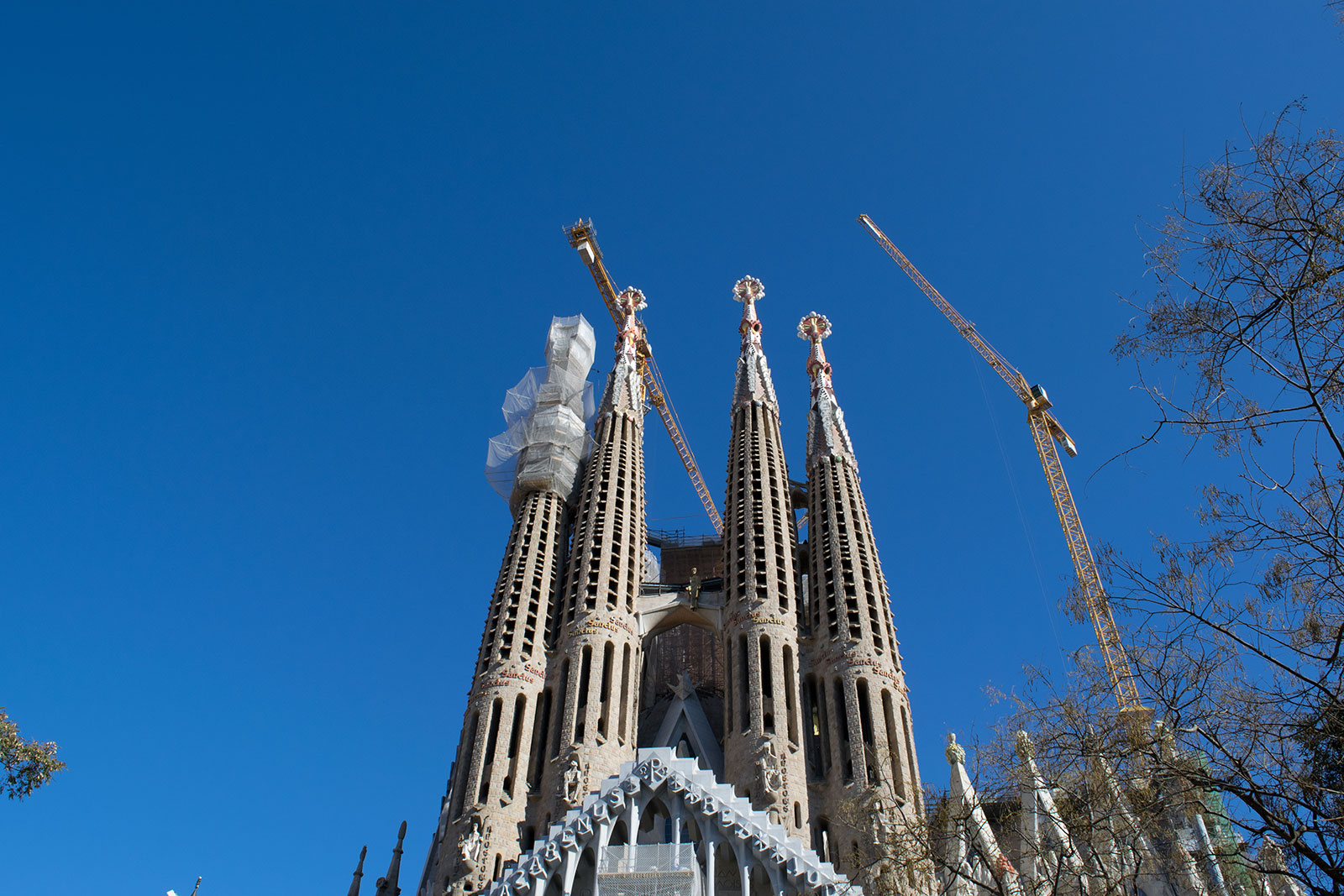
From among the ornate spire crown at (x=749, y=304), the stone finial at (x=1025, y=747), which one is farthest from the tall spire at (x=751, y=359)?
the stone finial at (x=1025, y=747)

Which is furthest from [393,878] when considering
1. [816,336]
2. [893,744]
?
[816,336]

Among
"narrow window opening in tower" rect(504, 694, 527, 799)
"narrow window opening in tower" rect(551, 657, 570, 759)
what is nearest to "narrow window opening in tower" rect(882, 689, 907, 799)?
"narrow window opening in tower" rect(551, 657, 570, 759)

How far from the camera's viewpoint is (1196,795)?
27.0 ft

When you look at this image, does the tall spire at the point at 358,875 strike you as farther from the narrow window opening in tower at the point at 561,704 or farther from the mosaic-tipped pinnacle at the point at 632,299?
the mosaic-tipped pinnacle at the point at 632,299

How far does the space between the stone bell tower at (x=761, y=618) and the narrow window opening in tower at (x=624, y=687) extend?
332 centimetres

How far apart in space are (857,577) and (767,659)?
4.32 meters

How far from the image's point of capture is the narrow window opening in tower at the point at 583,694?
99.7ft

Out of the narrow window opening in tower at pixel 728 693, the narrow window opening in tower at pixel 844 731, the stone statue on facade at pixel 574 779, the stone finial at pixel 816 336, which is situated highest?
the stone finial at pixel 816 336

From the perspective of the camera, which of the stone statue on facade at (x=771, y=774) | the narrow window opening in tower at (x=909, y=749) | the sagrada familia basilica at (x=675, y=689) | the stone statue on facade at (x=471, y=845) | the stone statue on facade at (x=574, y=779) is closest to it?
the sagrada familia basilica at (x=675, y=689)

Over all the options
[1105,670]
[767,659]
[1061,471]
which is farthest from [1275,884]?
[1061,471]

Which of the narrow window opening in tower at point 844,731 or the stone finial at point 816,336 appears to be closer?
the narrow window opening in tower at point 844,731

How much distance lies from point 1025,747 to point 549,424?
30.3 meters

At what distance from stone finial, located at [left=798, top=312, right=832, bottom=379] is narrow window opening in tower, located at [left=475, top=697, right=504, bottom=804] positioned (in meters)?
21.7

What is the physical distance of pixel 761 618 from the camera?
32.9 m
